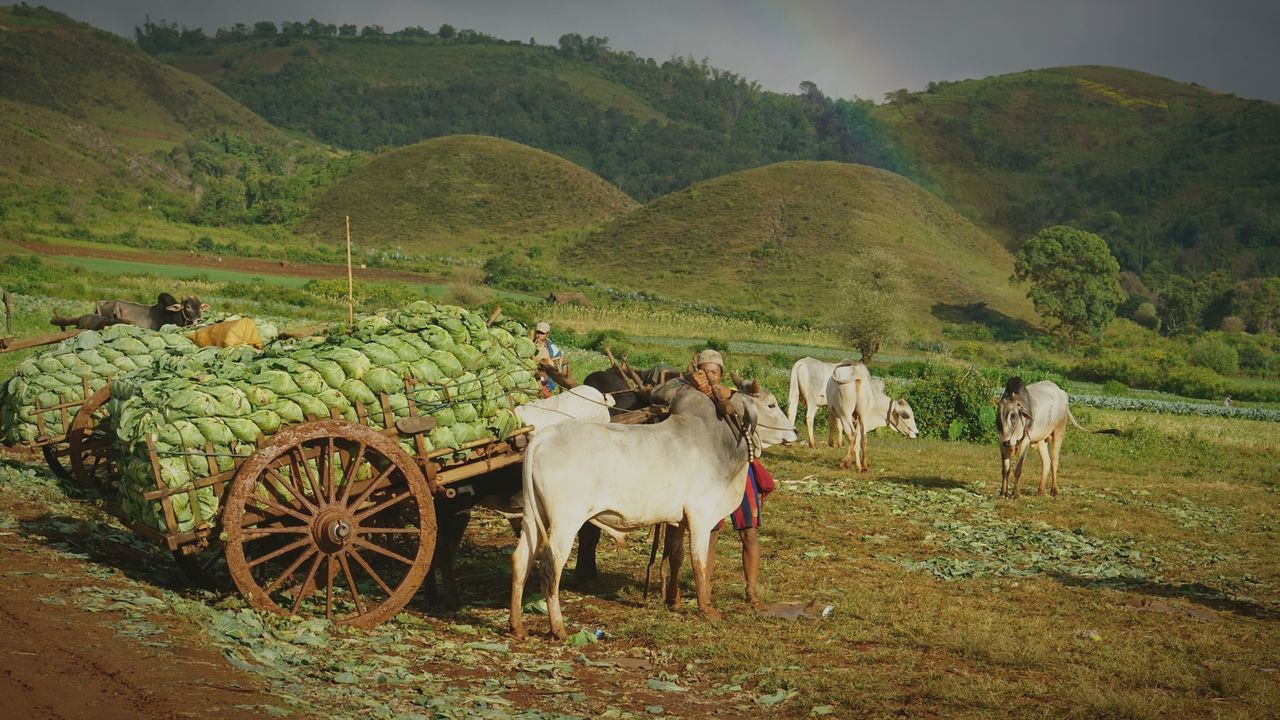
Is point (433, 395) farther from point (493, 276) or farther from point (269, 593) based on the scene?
point (493, 276)

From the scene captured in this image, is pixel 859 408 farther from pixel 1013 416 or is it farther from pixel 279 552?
pixel 279 552

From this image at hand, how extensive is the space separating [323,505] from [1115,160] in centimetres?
16917

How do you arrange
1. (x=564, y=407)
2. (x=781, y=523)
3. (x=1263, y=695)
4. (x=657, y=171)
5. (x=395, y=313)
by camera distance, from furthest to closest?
1. (x=657, y=171)
2. (x=781, y=523)
3. (x=564, y=407)
4. (x=395, y=313)
5. (x=1263, y=695)

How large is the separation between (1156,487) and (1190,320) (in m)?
87.1

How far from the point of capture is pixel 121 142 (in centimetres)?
12112

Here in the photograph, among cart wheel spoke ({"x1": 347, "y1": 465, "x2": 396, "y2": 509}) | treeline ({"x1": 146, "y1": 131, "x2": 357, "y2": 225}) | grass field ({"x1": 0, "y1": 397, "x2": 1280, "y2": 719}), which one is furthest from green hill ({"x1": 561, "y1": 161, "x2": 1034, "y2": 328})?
cart wheel spoke ({"x1": 347, "y1": 465, "x2": 396, "y2": 509})

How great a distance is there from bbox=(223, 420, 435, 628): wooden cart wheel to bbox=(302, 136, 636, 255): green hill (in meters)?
87.5

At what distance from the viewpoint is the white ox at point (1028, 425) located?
17.0m

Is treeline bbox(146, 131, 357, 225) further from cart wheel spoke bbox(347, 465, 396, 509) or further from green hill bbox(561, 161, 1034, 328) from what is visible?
cart wheel spoke bbox(347, 465, 396, 509)

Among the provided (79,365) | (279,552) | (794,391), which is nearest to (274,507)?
(279,552)

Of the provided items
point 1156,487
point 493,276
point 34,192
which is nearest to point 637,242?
point 493,276

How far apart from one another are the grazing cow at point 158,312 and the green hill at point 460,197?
8040 cm

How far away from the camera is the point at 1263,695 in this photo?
778 cm

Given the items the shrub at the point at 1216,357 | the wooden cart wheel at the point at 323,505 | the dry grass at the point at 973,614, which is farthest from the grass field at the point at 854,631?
the shrub at the point at 1216,357
